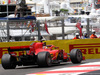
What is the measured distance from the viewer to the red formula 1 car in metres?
11.6

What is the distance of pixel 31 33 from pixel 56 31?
1.96 metres

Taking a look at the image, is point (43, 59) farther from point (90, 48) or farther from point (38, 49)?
point (90, 48)

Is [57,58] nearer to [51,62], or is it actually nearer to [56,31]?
[51,62]

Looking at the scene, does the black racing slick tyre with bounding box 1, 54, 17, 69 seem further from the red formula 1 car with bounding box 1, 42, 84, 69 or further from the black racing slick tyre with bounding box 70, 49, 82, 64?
the black racing slick tyre with bounding box 70, 49, 82, 64

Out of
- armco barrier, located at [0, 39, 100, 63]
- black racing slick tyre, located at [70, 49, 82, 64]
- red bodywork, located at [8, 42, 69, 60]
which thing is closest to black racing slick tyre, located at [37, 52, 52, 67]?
red bodywork, located at [8, 42, 69, 60]

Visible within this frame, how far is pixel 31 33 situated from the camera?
1620cm

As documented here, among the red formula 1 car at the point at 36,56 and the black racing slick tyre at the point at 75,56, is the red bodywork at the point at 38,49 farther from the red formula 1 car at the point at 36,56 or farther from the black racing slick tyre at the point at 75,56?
the black racing slick tyre at the point at 75,56

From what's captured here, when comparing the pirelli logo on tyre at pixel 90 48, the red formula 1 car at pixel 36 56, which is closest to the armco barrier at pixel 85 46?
the pirelli logo on tyre at pixel 90 48

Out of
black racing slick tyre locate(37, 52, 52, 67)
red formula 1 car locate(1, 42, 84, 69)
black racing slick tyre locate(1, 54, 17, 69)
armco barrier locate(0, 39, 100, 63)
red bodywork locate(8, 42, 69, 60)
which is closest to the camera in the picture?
black racing slick tyre locate(37, 52, 52, 67)

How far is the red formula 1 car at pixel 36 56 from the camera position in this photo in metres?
11.6

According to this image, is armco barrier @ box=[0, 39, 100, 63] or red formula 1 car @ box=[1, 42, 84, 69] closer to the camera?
red formula 1 car @ box=[1, 42, 84, 69]

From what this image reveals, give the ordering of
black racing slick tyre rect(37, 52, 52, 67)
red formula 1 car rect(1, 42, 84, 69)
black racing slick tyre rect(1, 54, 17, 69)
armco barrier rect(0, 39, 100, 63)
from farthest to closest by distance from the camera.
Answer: armco barrier rect(0, 39, 100, 63) < black racing slick tyre rect(1, 54, 17, 69) < red formula 1 car rect(1, 42, 84, 69) < black racing slick tyre rect(37, 52, 52, 67)

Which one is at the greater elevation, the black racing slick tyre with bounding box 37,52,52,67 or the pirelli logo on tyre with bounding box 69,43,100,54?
the black racing slick tyre with bounding box 37,52,52,67

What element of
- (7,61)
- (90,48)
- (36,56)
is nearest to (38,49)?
(36,56)
